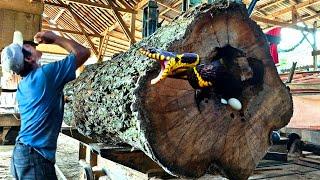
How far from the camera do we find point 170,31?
1831 millimetres

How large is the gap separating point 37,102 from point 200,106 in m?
0.89

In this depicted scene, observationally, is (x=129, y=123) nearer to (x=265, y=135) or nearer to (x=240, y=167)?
(x=240, y=167)

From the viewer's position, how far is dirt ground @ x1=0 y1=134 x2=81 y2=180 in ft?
A: 11.8

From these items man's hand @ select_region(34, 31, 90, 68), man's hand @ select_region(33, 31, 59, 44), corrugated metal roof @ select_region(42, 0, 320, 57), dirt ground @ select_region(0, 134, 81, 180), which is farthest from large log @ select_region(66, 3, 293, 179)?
corrugated metal roof @ select_region(42, 0, 320, 57)

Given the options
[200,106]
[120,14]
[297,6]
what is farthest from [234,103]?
[297,6]

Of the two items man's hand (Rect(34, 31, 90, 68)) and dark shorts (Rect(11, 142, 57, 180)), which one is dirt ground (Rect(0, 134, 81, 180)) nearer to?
dark shorts (Rect(11, 142, 57, 180))

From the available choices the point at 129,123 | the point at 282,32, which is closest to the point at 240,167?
the point at 129,123

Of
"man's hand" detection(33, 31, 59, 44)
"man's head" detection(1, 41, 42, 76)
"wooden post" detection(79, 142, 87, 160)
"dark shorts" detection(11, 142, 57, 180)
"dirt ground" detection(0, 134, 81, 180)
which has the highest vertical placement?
"man's hand" detection(33, 31, 59, 44)

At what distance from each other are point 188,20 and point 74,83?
5.41 feet

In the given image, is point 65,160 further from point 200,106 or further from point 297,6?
point 297,6

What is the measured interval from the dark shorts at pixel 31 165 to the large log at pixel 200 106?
0.45 m

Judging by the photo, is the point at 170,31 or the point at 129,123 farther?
the point at 170,31

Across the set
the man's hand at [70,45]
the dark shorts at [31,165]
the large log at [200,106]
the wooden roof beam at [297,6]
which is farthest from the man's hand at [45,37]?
the wooden roof beam at [297,6]

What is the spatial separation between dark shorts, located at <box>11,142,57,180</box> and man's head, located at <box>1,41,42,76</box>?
42cm
